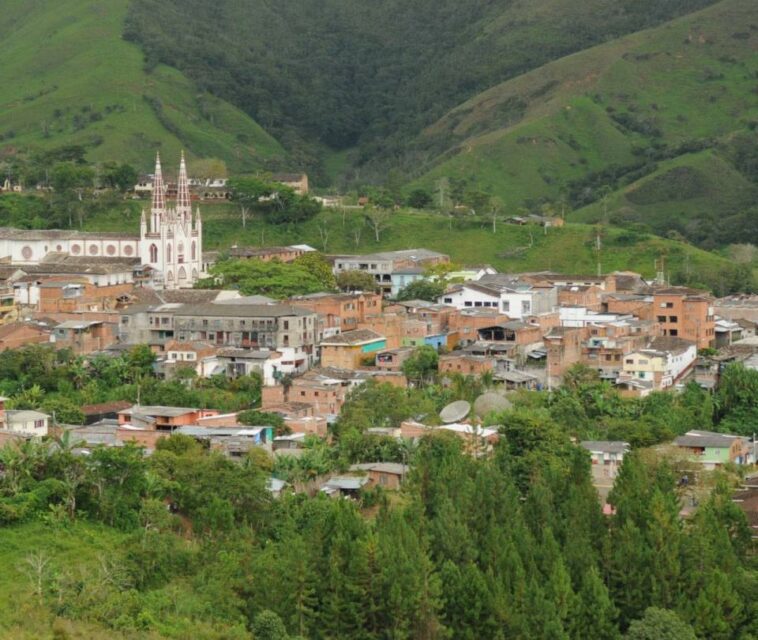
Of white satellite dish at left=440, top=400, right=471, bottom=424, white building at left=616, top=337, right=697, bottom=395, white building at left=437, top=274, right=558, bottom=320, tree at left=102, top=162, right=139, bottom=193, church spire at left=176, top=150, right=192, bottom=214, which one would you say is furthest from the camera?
tree at left=102, top=162, right=139, bottom=193

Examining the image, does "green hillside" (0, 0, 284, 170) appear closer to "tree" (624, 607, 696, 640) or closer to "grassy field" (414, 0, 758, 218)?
"grassy field" (414, 0, 758, 218)

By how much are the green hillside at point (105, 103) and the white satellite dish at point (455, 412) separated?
48.9 m

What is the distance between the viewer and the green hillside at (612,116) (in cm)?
9462

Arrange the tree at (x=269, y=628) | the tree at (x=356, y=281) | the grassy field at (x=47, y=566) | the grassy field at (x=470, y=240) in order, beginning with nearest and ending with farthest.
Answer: the grassy field at (x=47, y=566), the tree at (x=269, y=628), the tree at (x=356, y=281), the grassy field at (x=470, y=240)

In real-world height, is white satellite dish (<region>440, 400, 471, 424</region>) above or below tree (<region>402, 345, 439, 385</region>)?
below

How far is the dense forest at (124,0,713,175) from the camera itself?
115m

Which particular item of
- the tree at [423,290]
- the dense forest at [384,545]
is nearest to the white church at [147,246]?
the tree at [423,290]

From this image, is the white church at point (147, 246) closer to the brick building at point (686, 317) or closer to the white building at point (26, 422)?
the brick building at point (686, 317)

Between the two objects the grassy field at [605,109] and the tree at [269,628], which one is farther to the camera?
the grassy field at [605,109]

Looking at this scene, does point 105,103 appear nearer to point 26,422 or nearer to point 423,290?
point 423,290

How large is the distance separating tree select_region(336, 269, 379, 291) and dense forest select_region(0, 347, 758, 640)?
768 inches

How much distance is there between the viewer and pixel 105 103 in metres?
98.7

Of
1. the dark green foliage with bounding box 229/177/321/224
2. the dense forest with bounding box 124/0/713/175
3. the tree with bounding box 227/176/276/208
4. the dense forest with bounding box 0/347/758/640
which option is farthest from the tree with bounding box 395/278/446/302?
the dense forest with bounding box 124/0/713/175

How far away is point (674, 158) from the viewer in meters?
96.8
